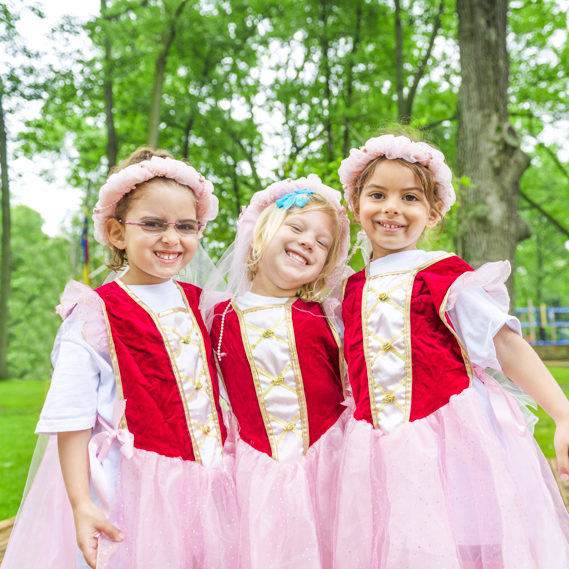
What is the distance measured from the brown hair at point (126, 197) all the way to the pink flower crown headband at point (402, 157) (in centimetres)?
71

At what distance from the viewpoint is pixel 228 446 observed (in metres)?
2.16

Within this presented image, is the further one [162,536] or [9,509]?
[9,509]

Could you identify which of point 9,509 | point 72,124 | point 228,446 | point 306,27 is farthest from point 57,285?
point 228,446

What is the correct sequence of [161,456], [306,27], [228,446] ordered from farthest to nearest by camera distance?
[306,27] < [228,446] < [161,456]

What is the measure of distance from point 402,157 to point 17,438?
6906mm

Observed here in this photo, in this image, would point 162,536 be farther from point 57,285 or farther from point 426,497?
point 57,285

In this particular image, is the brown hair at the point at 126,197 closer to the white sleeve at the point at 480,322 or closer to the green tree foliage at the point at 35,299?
the white sleeve at the point at 480,322

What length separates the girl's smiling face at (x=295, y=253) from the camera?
89.8 inches

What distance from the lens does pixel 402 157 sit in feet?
7.30

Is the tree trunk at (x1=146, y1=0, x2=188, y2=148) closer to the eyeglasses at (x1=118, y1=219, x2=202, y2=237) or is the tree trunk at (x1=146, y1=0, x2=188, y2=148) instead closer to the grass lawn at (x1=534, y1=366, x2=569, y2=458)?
the grass lawn at (x1=534, y1=366, x2=569, y2=458)

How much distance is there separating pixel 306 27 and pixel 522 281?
56.6 feet

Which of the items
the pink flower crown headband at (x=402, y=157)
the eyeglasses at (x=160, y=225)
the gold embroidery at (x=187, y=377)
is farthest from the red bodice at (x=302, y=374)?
the pink flower crown headband at (x=402, y=157)

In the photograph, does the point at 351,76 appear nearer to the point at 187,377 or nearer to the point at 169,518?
the point at 187,377

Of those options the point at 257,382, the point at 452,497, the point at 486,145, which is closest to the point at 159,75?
the point at 486,145
